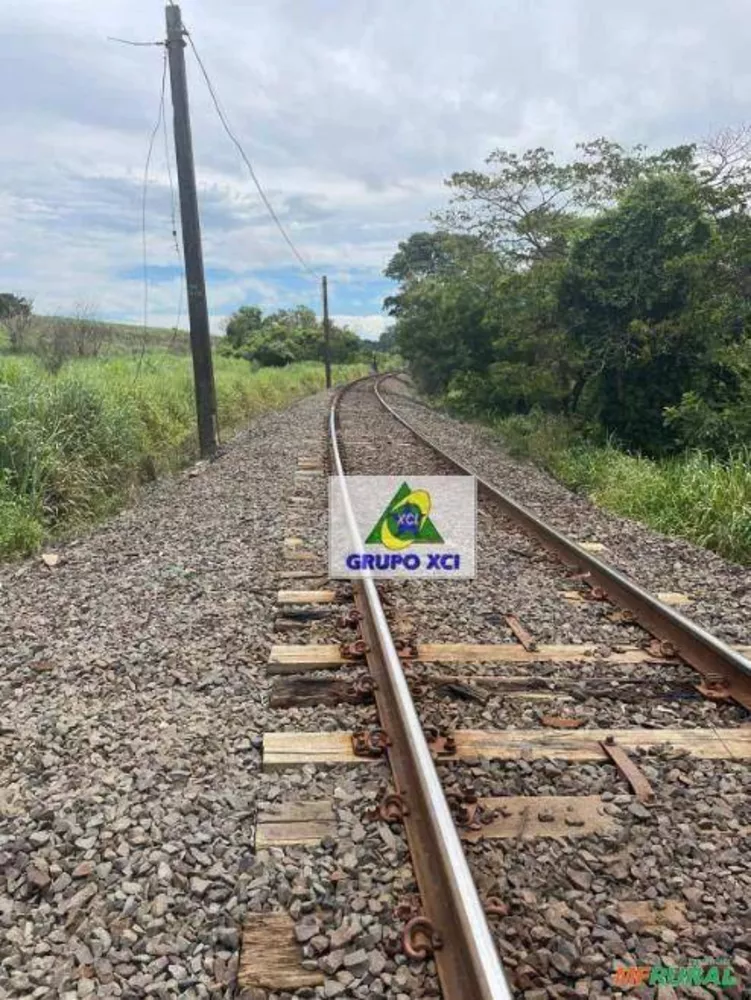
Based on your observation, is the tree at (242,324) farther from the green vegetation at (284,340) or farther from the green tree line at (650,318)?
the green tree line at (650,318)

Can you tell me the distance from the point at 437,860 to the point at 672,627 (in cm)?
255

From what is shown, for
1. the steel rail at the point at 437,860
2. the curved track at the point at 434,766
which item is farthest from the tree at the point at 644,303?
the steel rail at the point at 437,860

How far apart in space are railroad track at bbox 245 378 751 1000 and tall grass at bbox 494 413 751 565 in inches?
75.6

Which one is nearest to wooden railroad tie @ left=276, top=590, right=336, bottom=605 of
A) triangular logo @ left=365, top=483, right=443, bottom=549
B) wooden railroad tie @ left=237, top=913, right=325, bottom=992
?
triangular logo @ left=365, top=483, right=443, bottom=549

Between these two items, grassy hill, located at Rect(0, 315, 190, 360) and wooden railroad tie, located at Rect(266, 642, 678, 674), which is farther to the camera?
grassy hill, located at Rect(0, 315, 190, 360)

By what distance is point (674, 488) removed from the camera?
833 centimetres

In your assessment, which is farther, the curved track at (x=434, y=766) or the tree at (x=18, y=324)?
the tree at (x=18, y=324)

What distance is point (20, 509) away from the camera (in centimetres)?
746

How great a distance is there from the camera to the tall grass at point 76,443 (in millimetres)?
7754

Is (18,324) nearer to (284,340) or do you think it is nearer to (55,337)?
(55,337)

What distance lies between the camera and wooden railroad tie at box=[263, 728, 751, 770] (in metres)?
3.18

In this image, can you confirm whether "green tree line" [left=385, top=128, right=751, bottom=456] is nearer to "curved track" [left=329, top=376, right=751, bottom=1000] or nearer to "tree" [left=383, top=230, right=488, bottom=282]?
"curved track" [left=329, top=376, right=751, bottom=1000]

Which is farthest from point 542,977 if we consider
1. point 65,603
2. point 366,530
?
→ point 366,530

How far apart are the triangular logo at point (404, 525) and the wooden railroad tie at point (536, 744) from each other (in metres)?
3.12
